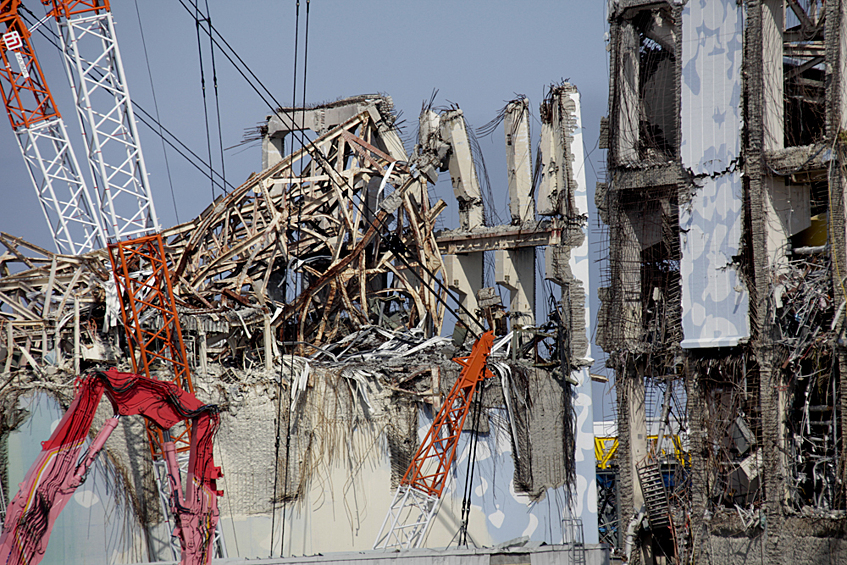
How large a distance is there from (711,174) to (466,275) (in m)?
9.11

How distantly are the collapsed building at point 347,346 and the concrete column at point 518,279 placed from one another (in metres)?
0.04

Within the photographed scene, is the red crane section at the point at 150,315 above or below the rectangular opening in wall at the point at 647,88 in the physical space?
below

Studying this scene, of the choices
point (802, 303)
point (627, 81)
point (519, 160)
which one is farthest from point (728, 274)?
point (519, 160)

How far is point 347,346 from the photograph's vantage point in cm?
2402

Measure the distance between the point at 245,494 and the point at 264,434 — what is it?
1.36 metres

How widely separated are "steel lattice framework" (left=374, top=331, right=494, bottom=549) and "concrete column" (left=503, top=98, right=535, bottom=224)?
5671mm

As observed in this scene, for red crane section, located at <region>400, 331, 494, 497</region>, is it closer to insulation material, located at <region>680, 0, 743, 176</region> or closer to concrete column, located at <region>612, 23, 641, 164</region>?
concrete column, located at <region>612, 23, 641, 164</region>

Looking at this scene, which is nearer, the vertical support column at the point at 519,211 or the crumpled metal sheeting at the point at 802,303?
the crumpled metal sheeting at the point at 802,303

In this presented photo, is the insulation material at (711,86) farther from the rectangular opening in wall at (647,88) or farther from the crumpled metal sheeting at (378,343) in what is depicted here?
the crumpled metal sheeting at (378,343)

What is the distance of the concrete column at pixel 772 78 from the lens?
62.3ft

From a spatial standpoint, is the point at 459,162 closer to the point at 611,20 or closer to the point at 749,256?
the point at 611,20

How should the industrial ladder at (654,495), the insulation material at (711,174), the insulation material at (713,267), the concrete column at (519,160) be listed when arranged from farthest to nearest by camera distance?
the concrete column at (519,160) → the industrial ladder at (654,495) → the insulation material at (711,174) → the insulation material at (713,267)

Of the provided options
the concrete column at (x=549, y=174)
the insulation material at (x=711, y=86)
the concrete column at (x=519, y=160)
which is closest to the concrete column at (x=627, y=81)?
the insulation material at (x=711, y=86)

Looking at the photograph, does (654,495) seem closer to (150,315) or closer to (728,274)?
(728,274)
